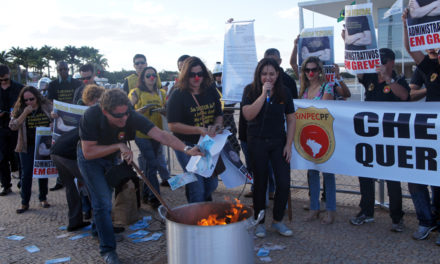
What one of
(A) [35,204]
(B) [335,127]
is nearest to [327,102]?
(B) [335,127]

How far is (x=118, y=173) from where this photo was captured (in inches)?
144

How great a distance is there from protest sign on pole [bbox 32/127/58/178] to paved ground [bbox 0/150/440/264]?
0.63 meters

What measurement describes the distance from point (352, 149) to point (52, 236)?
150 inches

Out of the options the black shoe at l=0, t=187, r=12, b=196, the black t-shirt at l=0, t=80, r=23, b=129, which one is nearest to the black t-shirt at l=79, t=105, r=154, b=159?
the black t-shirt at l=0, t=80, r=23, b=129

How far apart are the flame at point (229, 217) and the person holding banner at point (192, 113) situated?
→ 793 millimetres

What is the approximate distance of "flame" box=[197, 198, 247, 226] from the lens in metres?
3.08

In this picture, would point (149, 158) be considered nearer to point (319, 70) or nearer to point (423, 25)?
point (319, 70)

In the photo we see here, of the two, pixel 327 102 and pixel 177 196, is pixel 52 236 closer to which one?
pixel 177 196

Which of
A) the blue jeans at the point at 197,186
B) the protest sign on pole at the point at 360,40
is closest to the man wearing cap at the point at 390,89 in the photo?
the protest sign on pole at the point at 360,40

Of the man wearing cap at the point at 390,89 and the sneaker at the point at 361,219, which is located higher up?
the man wearing cap at the point at 390,89

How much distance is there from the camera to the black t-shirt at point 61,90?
22.2ft

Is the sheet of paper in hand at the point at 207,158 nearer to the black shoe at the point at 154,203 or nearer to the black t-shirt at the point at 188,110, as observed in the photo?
the black t-shirt at the point at 188,110

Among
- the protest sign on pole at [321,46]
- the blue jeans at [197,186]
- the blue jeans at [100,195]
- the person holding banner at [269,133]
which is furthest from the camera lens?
the protest sign on pole at [321,46]

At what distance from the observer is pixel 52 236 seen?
4793 mm
